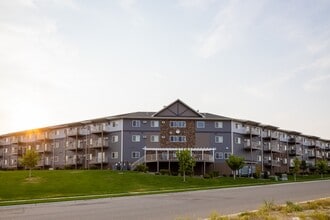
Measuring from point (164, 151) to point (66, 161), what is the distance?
62.6ft

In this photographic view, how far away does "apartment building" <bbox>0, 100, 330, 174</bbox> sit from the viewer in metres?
64.1

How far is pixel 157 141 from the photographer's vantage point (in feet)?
213

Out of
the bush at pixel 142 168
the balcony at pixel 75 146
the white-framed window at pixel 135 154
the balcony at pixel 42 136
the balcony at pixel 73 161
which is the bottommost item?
the bush at pixel 142 168

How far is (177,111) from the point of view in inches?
2603

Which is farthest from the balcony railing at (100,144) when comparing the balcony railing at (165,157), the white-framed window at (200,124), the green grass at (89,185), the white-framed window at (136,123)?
the green grass at (89,185)

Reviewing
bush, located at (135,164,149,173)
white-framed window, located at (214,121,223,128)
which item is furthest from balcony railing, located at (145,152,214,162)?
white-framed window, located at (214,121,223,128)

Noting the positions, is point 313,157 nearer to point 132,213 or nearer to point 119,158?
point 119,158

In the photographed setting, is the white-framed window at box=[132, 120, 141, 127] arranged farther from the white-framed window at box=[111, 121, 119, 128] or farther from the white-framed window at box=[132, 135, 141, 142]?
the white-framed window at box=[111, 121, 119, 128]

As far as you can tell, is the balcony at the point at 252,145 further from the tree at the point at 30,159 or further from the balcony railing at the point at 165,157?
the tree at the point at 30,159

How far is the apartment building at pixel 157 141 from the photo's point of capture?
64062 millimetres

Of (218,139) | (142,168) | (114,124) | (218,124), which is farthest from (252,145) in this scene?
(114,124)

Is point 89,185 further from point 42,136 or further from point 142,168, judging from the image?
point 42,136

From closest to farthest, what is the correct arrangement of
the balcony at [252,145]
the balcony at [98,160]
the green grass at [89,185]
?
the green grass at [89,185], the balcony at [98,160], the balcony at [252,145]

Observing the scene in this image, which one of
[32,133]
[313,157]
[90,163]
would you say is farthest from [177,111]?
[313,157]
